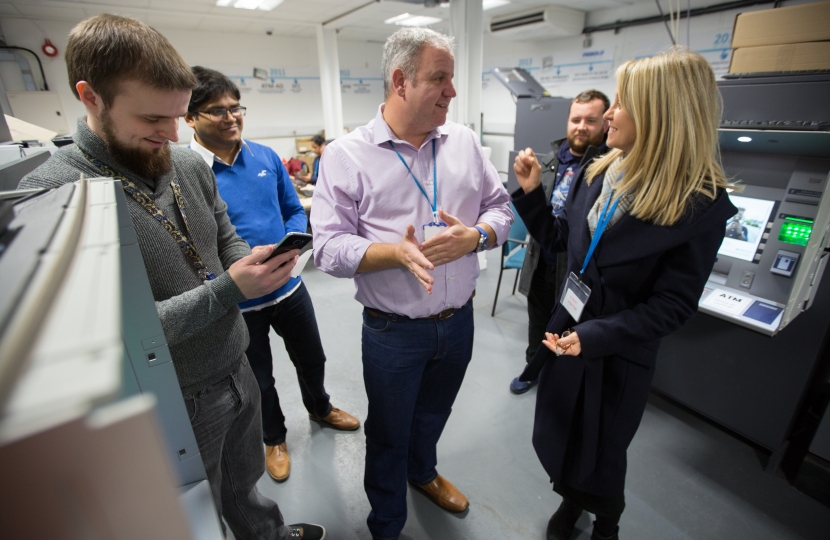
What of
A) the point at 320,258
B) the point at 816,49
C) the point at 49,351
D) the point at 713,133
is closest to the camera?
the point at 49,351

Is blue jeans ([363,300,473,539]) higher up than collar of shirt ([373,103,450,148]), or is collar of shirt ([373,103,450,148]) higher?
collar of shirt ([373,103,450,148])

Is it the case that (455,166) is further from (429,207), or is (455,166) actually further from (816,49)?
(816,49)

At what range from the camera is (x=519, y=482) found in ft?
6.07

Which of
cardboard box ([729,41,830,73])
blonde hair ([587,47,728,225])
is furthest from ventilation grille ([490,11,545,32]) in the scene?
blonde hair ([587,47,728,225])

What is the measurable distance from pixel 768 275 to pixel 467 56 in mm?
3258

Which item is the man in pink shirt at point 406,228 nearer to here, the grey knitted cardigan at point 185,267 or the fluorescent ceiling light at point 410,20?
the grey knitted cardigan at point 185,267

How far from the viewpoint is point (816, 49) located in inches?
67.7

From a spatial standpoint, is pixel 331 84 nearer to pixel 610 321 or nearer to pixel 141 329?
pixel 610 321

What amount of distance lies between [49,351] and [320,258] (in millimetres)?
1070

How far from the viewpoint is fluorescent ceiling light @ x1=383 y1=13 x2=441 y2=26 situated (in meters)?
6.40

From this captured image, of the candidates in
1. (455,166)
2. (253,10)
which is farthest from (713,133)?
(253,10)

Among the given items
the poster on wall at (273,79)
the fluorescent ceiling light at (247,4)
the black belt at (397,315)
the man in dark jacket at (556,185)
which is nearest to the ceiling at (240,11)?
the fluorescent ceiling light at (247,4)

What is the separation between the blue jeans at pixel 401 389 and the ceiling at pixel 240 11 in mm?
5359

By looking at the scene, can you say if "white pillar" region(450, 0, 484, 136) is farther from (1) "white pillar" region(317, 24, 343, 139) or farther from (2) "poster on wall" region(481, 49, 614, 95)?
(1) "white pillar" region(317, 24, 343, 139)
